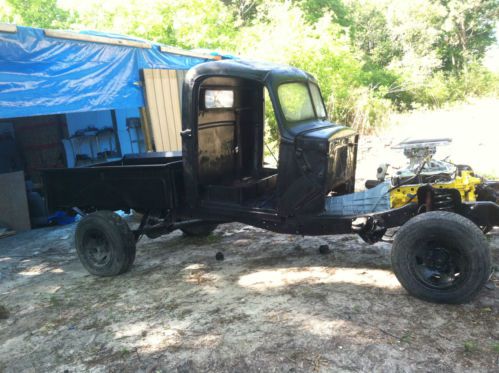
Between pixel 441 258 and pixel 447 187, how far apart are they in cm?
73

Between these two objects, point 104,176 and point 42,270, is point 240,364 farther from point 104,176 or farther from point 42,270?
point 42,270

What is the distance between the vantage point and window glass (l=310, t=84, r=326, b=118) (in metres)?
4.98

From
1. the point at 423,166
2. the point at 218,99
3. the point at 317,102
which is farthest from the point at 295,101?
the point at 423,166

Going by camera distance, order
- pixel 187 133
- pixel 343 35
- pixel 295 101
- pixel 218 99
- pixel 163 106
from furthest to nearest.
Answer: pixel 343 35
pixel 163 106
pixel 218 99
pixel 295 101
pixel 187 133

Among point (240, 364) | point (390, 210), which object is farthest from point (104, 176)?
point (390, 210)

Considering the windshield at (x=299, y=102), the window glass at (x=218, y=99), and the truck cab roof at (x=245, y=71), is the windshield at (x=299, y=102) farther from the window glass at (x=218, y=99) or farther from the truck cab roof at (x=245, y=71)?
the window glass at (x=218, y=99)

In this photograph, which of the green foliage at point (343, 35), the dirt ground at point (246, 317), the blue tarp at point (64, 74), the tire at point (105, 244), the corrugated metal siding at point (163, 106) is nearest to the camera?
the dirt ground at point (246, 317)

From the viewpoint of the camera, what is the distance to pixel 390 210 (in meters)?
3.89

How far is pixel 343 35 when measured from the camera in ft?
61.3

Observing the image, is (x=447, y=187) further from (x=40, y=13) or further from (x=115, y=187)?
(x=40, y=13)

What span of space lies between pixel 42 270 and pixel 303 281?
344 cm

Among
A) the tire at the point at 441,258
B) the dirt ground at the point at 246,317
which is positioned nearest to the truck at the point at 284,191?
the tire at the point at 441,258

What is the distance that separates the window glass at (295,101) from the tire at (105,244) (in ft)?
7.35

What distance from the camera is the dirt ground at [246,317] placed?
299 cm
